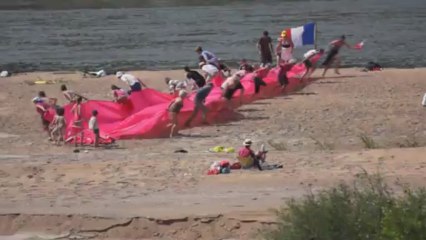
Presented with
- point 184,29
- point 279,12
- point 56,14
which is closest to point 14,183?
point 184,29

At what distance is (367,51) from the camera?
42562 mm

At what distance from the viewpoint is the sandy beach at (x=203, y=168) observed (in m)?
12.7

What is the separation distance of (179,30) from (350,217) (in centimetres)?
4692

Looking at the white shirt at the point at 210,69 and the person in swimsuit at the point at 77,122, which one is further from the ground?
the person in swimsuit at the point at 77,122

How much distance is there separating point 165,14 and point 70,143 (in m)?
50.2

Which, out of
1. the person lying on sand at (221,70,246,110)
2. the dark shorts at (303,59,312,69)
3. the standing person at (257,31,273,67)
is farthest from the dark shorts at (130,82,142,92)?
the standing person at (257,31,273,67)

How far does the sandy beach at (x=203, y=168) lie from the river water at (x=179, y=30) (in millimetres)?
14092

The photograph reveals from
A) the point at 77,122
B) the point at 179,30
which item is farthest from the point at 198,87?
the point at 179,30

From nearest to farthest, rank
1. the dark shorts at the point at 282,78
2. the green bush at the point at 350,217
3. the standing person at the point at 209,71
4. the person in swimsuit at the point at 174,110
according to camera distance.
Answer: the green bush at the point at 350,217
the person in swimsuit at the point at 174,110
the standing person at the point at 209,71
the dark shorts at the point at 282,78

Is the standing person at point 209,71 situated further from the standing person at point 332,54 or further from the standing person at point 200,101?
the standing person at point 332,54

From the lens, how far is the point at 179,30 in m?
55.4

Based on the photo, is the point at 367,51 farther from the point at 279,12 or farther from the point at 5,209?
the point at 5,209

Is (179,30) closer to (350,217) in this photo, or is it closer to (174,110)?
(174,110)

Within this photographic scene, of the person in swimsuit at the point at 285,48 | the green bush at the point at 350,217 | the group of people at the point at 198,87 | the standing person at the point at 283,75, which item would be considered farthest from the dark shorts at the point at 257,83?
the green bush at the point at 350,217
